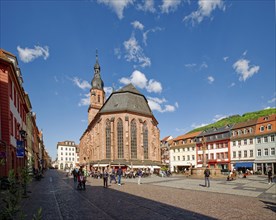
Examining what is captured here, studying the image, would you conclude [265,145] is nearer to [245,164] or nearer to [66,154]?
[245,164]

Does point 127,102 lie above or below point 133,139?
above

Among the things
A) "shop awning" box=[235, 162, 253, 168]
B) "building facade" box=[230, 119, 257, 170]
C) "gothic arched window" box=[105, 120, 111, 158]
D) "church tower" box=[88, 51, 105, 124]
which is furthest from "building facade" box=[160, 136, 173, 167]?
"gothic arched window" box=[105, 120, 111, 158]

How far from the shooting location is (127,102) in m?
56.3

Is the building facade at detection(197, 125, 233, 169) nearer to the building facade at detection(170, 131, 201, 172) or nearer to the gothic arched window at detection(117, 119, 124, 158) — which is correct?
the building facade at detection(170, 131, 201, 172)

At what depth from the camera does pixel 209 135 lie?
6209cm

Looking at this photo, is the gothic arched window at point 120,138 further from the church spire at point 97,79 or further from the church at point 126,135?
the church spire at point 97,79

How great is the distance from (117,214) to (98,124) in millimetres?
47294

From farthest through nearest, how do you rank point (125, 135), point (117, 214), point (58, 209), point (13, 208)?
point (125, 135) → point (58, 209) → point (117, 214) → point (13, 208)

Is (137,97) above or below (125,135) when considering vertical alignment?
above

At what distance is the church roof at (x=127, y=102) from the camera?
55.1m

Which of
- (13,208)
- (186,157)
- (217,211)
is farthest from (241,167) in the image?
(13,208)

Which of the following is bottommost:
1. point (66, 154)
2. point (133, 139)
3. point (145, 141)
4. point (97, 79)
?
point (66, 154)

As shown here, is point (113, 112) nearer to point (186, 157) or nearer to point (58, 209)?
point (186, 157)

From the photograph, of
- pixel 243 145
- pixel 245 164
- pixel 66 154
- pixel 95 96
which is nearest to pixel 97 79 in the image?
pixel 95 96
